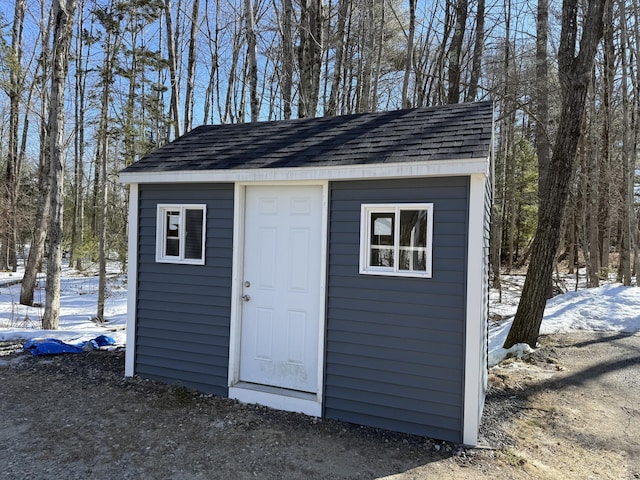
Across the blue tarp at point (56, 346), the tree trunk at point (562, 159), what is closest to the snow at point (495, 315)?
the blue tarp at point (56, 346)

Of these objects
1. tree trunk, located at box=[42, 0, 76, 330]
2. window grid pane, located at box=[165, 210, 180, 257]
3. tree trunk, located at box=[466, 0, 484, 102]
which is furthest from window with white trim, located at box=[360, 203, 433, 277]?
tree trunk, located at box=[466, 0, 484, 102]

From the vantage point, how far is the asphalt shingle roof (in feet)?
13.0

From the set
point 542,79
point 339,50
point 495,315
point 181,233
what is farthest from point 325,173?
point 339,50

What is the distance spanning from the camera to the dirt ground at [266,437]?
324 centimetres

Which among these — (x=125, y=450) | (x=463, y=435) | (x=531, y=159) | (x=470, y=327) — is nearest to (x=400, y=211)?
(x=470, y=327)

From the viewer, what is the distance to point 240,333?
4.64 metres

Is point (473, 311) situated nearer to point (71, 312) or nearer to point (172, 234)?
point (172, 234)

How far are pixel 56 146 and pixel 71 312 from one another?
5.11 m

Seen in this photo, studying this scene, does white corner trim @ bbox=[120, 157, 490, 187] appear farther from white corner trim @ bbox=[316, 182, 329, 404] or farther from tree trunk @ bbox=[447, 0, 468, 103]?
tree trunk @ bbox=[447, 0, 468, 103]

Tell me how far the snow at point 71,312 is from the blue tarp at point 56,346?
1.11ft

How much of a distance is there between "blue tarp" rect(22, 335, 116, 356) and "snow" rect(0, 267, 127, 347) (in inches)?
13.3

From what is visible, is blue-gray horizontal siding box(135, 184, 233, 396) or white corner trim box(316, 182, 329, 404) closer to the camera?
white corner trim box(316, 182, 329, 404)

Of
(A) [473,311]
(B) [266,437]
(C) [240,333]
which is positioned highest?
(A) [473,311]

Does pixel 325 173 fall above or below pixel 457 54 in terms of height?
below
